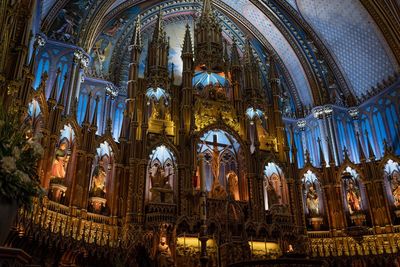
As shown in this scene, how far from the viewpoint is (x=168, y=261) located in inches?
579

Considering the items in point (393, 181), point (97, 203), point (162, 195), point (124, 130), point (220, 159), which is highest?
point (124, 130)

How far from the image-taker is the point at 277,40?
88.4 feet

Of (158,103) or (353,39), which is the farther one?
(353,39)

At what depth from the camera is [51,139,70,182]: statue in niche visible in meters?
14.9

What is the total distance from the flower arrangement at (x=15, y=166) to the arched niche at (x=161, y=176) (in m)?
10.9

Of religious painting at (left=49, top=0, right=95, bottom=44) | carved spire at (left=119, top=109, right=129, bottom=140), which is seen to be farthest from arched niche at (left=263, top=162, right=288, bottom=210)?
religious painting at (left=49, top=0, right=95, bottom=44)

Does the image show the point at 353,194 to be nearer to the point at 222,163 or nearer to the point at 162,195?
the point at 222,163

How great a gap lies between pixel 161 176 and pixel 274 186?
6.27 m

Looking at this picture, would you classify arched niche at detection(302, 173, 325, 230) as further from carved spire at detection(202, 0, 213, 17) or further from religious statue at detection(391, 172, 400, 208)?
carved spire at detection(202, 0, 213, 17)

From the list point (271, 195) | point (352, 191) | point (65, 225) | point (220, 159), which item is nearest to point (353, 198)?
point (352, 191)

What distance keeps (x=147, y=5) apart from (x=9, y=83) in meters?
16.7

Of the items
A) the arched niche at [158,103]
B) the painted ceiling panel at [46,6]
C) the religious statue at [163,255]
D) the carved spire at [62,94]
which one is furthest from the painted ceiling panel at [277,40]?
the religious statue at [163,255]

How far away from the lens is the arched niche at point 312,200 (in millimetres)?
20547

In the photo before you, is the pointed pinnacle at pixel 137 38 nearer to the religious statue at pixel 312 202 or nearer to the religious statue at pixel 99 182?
the religious statue at pixel 99 182
